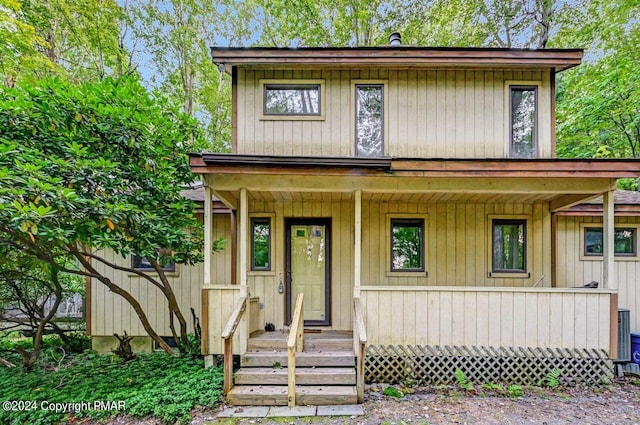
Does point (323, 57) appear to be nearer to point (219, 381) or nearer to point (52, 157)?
point (52, 157)

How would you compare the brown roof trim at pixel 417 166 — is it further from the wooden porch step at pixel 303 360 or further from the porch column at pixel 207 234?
the wooden porch step at pixel 303 360

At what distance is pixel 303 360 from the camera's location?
16.5 feet

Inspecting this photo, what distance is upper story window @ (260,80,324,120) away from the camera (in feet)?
21.8

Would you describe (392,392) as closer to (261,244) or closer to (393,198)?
(393,198)

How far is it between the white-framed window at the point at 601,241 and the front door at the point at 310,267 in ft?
17.8

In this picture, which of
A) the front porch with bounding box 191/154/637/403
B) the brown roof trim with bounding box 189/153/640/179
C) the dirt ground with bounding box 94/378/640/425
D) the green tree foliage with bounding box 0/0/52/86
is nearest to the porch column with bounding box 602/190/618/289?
the front porch with bounding box 191/154/637/403

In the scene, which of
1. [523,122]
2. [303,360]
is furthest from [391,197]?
[303,360]

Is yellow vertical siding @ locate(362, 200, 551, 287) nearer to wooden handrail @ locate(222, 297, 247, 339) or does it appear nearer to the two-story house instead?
the two-story house

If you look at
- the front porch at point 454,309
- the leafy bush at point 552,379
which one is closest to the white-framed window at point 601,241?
the front porch at point 454,309

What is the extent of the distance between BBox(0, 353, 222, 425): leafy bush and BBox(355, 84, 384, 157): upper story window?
4.87m

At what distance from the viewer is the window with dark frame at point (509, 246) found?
21.8 ft

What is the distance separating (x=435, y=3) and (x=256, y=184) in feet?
45.0

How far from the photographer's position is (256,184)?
5.33 meters

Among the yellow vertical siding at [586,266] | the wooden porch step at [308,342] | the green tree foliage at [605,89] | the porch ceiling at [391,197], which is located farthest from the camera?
the green tree foliage at [605,89]
